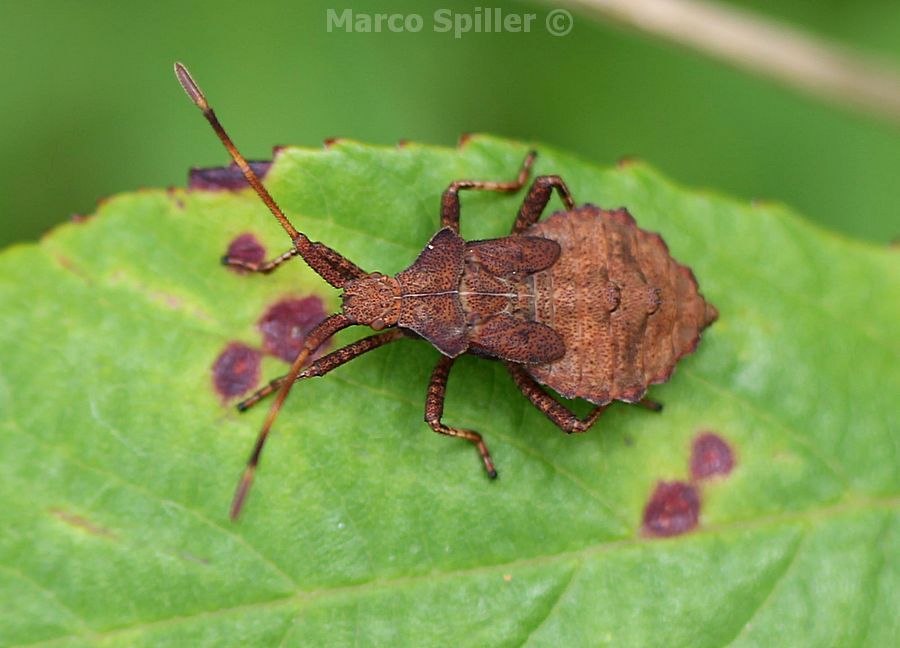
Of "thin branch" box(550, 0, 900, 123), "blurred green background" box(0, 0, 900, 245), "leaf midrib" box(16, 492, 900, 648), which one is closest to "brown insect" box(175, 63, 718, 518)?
"leaf midrib" box(16, 492, 900, 648)

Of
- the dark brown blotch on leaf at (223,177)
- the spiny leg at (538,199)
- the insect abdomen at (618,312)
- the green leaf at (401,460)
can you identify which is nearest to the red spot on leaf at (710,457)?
the green leaf at (401,460)

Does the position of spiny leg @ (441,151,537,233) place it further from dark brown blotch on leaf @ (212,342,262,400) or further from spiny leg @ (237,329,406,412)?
dark brown blotch on leaf @ (212,342,262,400)

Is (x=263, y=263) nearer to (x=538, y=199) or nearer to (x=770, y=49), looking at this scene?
(x=538, y=199)

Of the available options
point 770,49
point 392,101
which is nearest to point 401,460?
point 392,101

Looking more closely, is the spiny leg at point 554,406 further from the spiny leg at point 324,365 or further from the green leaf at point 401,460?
the spiny leg at point 324,365

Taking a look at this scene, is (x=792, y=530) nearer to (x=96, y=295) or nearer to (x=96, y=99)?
(x=96, y=295)

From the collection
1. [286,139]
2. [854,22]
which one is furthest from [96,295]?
[854,22]
